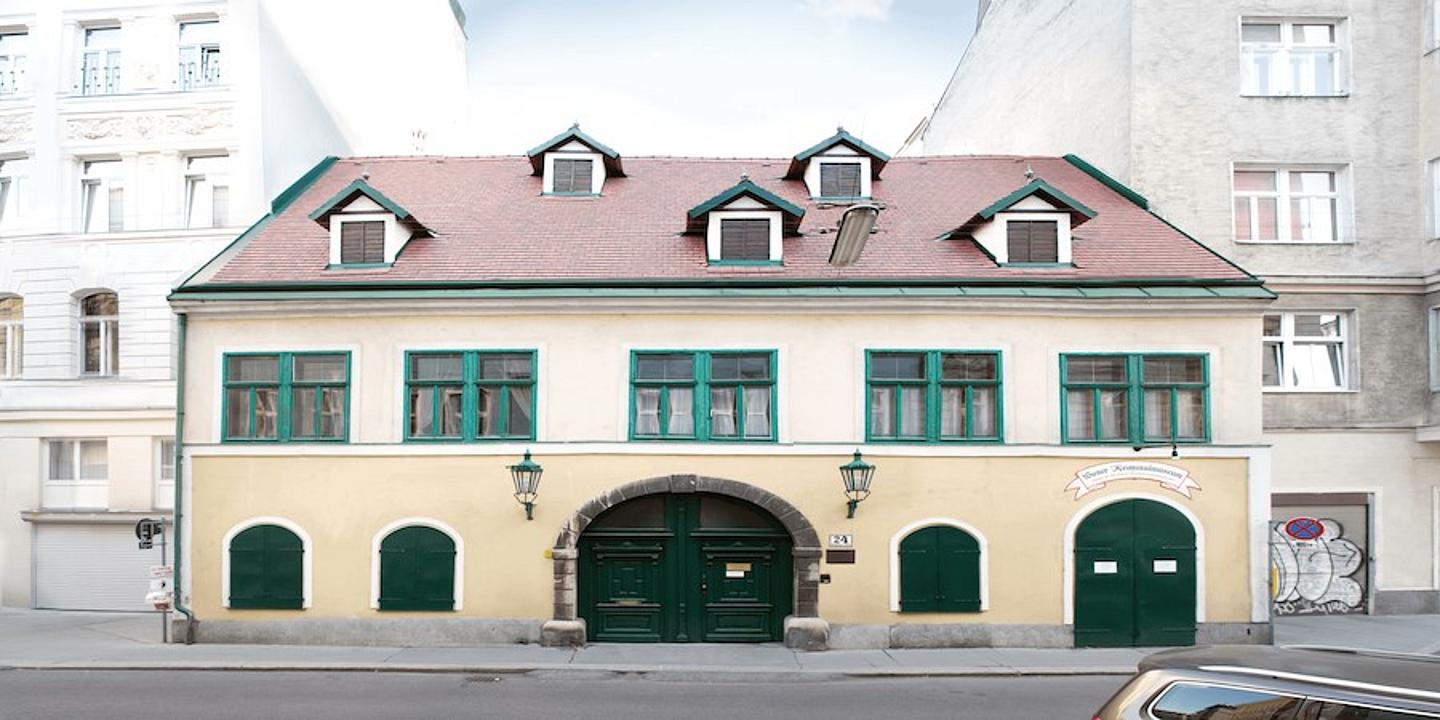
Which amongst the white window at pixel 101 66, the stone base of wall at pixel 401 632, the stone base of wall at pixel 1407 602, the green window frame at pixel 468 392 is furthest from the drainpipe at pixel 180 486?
the stone base of wall at pixel 1407 602

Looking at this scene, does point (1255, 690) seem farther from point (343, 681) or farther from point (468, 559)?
point (468, 559)

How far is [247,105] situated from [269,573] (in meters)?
11.0

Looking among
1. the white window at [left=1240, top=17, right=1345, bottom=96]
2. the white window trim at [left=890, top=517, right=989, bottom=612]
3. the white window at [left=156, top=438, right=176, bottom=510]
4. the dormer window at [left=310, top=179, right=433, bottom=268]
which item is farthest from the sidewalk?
the white window at [left=1240, top=17, right=1345, bottom=96]

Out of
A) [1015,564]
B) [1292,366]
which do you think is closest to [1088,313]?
[1015,564]

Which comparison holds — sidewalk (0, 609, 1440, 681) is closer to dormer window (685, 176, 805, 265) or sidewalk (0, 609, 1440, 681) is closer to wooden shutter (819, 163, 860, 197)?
dormer window (685, 176, 805, 265)

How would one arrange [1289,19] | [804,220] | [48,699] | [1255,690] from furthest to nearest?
[1289,19] → [804,220] → [48,699] → [1255,690]

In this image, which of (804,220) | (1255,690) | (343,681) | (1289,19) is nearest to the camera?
(1255,690)

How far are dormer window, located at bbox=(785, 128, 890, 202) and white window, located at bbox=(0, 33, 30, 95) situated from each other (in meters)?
18.1

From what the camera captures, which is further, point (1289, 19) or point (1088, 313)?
point (1289, 19)

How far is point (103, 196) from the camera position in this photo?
80.1 feet

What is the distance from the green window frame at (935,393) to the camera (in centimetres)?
1942

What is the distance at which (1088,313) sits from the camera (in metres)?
19.5

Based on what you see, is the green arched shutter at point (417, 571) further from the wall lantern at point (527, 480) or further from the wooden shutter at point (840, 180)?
the wooden shutter at point (840, 180)

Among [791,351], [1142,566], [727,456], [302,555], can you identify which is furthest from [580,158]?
[1142,566]
